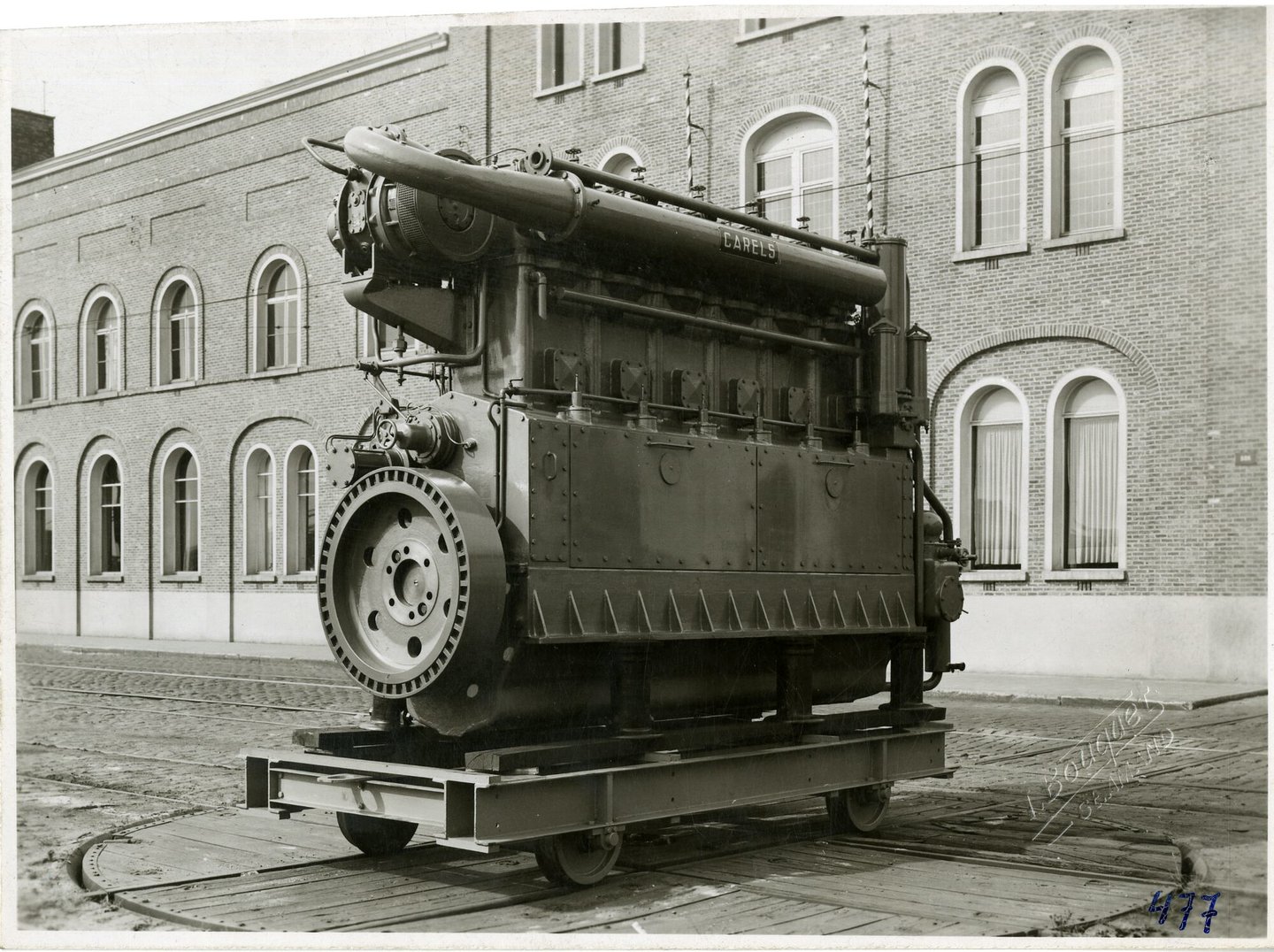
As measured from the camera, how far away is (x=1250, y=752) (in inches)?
539

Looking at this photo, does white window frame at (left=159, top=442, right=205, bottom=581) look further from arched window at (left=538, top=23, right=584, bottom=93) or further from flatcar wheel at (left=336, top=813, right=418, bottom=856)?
flatcar wheel at (left=336, top=813, right=418, bottom=856)

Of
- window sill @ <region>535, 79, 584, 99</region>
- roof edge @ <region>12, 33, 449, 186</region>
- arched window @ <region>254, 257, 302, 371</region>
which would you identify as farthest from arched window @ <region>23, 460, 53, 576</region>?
window sill @ <region>535, 79, 584, 99</region>

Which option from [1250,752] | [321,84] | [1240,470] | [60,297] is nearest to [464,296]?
[1250,752]

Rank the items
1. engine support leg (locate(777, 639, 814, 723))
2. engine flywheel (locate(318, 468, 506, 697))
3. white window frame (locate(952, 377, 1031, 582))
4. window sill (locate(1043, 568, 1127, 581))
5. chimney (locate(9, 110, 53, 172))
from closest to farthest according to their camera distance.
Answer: engine flywheel (locate(318, 468, 506, 697)) < chimney (locate(9, 110, 53, 172)) < engine support leg (locate(777, 639, 814, 723)) < window sill (locate(1043, 568, 1127, 581)) < white window frame (locate(952, 377, 1031, 582))

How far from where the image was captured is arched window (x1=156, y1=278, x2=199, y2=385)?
100.0ft

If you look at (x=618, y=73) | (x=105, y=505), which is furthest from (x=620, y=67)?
(x=105, y=505)

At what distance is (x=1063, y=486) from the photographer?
21172mm

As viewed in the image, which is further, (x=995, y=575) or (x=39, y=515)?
(x=39, y=515)

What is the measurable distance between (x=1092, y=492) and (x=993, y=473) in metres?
1.65

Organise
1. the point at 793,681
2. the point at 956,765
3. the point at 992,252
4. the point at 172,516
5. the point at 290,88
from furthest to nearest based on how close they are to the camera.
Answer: the point at 172,516
the point at 290,88
the point at 992,252
the point at 956,765
the point at 793,681

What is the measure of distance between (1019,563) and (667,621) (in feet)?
45.6

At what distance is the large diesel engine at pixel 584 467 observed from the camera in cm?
792

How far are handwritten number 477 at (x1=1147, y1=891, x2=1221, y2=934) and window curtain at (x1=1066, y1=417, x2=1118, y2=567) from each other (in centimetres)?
1301

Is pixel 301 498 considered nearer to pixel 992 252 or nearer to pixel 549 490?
pixel 992 252
